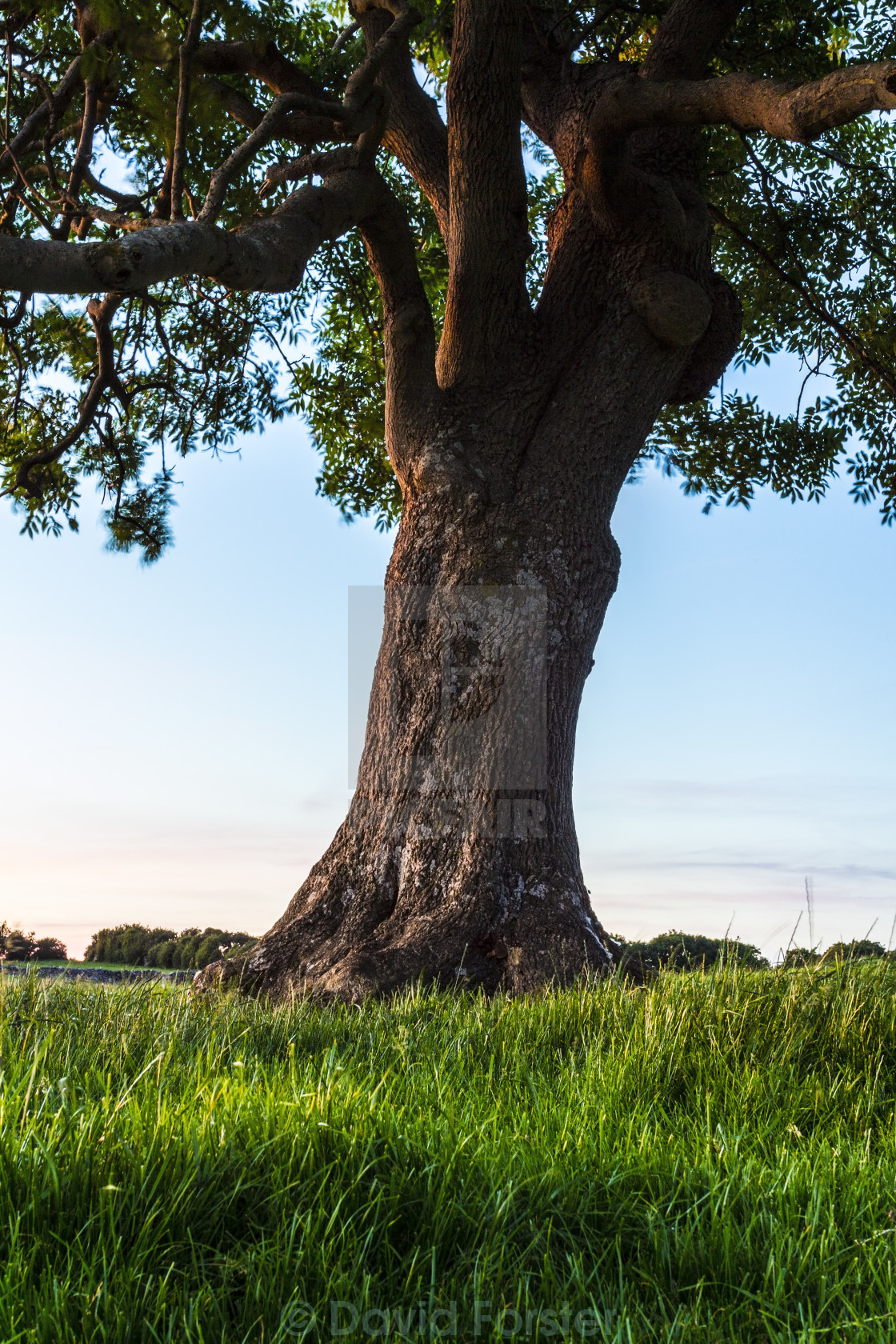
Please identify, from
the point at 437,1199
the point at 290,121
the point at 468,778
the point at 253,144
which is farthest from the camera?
the point at 290,121

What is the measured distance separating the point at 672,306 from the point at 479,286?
1.42 meters

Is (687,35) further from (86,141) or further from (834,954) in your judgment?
(834,954)

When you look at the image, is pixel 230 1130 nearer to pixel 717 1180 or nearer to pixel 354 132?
pixel 717 1180

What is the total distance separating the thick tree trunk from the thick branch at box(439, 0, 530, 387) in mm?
1105

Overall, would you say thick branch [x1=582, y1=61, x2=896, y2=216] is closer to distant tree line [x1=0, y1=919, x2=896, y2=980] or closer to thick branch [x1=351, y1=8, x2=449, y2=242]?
thick branch [x1=351, y1=8, x2=449, y2=242]

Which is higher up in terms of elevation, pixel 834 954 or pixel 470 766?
pixel 470 766

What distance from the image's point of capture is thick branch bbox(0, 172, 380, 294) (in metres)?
4.51

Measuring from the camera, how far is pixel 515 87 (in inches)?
285

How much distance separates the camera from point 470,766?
638 centimetres

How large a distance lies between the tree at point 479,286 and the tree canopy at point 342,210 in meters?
0.04

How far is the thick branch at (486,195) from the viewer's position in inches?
281

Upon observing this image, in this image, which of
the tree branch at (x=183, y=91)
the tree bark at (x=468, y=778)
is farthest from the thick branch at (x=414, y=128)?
the tree branch at (x=183, y=91)

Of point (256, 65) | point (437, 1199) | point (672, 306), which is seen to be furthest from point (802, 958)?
point (256, 65)

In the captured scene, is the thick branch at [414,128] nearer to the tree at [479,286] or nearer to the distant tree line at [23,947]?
the tree at [479,286]
